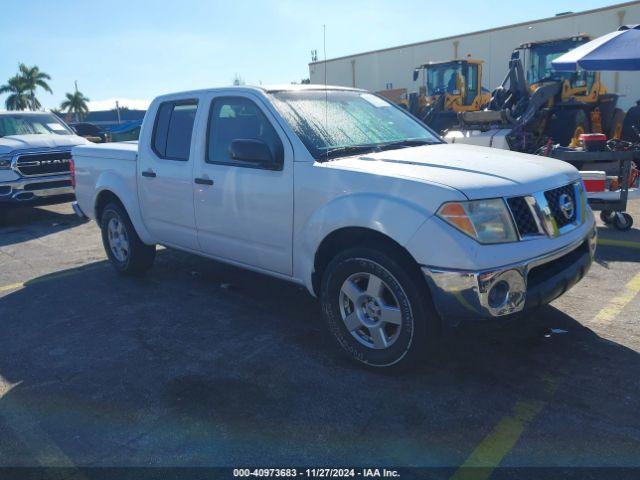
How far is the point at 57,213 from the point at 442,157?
9.08 m

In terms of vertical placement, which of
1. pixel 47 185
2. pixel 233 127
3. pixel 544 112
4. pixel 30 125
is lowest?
pixel 47 185

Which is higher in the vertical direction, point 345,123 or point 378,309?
point 345,123

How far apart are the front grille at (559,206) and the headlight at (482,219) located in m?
0.47

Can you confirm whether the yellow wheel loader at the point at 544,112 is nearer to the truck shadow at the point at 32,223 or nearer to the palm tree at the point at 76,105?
the truck shadow at the point at 32,223

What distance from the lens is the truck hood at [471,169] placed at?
10.4 feet

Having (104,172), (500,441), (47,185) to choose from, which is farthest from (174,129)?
(47,185)

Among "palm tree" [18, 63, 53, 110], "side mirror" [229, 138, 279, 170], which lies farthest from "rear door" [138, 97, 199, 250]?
"palm tree" [18, 63, 53, 110]

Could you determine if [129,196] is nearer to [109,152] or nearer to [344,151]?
[109,152]

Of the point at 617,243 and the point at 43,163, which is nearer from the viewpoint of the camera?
the point at 617,243

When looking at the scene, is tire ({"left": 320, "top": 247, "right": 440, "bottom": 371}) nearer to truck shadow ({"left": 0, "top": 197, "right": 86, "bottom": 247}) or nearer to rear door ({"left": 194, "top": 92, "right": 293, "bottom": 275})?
rear door ({"left": 194, "top": 92, "right": 293, "bottom": 275})

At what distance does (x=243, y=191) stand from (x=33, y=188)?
684cm

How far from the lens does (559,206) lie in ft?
11.5

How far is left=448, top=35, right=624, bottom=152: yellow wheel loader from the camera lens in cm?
1055

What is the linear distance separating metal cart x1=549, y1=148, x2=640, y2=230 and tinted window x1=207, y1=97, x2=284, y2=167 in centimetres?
434
